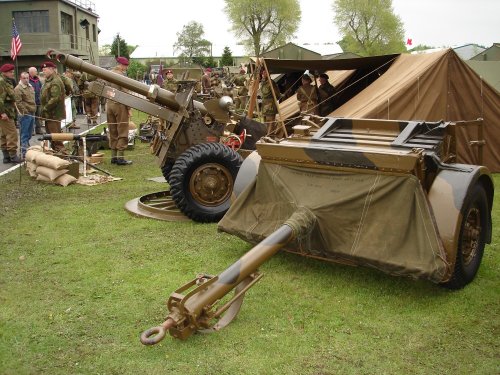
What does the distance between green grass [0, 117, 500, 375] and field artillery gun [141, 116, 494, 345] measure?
0.80 feet

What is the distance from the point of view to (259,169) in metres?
5.44

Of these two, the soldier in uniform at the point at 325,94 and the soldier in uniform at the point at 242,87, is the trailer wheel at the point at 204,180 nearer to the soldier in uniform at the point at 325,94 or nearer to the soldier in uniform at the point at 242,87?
the soldier in uniform at the point at 325,94

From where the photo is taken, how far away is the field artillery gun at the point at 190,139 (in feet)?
23.1

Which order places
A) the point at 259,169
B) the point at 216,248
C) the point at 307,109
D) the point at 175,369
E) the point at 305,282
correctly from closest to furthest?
the point at 175,369
the point at 305,282
the point at 259,169
the point at 216,248
the point at 307,109

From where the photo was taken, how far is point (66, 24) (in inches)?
1619

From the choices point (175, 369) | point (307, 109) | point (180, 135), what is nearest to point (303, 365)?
point (175, 369)

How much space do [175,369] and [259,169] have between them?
7.49ft

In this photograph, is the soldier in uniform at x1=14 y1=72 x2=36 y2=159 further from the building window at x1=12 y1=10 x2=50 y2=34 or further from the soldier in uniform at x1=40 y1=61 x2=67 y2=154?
the building window at x1=12 y1=10 x2=50 y2=34

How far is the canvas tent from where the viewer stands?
952cm

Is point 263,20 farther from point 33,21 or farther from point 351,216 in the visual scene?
point 351,216

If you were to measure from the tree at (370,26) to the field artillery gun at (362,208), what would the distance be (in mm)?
56727

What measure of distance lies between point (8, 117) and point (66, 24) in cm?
3276

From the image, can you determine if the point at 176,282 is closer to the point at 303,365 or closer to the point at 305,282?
the point at 305,282

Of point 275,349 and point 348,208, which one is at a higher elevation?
point 348,208
